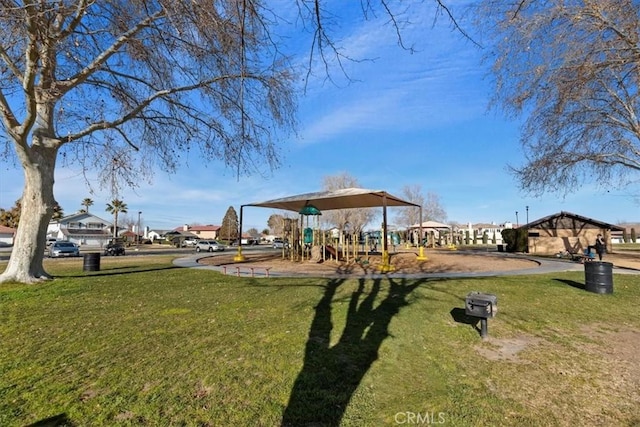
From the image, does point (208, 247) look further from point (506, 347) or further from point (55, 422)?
point (55, 422)

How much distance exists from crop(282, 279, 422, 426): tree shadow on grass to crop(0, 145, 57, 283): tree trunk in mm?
8959

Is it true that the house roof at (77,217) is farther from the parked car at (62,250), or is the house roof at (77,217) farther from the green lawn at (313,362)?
the green lawn at (313,362)

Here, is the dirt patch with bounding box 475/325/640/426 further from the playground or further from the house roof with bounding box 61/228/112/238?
the house roof with bounding box 61/228/112/238

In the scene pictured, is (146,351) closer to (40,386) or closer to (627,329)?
(40,386)

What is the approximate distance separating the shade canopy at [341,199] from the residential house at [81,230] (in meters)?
51.8

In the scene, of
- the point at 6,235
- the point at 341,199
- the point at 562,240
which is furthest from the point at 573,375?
the point at 6,235

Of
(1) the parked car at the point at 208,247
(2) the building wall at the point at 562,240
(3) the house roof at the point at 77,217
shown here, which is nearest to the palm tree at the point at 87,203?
(3) the house roof at the point at 77,217

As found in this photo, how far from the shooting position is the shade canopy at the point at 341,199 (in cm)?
1662

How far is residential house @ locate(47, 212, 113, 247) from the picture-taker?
62125 millimetres

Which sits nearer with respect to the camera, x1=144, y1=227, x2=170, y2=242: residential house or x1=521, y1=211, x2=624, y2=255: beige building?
x1=521, y1=211, x2=624, y2=255: beige building

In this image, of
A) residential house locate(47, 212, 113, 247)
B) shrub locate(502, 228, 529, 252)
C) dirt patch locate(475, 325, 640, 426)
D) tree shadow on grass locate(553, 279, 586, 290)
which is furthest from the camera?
residential house locate(47, 212, 113, 247)

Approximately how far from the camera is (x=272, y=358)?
4.63 m

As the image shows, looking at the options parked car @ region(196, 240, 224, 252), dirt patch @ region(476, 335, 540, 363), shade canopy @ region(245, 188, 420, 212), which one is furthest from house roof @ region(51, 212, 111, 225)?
dirt patch @ region(476, 335, 540, 363)

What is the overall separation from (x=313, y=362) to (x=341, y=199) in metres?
16.3
